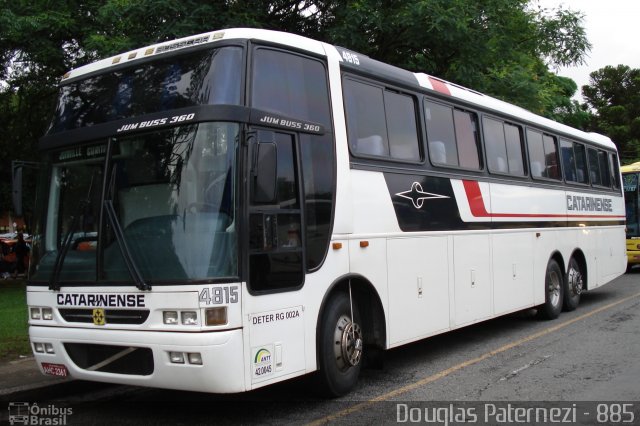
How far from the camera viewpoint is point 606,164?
569 inches

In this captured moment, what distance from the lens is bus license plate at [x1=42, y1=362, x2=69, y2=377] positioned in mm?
5562

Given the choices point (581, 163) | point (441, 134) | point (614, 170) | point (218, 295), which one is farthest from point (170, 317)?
point (614, 170)

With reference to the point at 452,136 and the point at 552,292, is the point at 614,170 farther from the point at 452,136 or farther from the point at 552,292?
the point at 452,136

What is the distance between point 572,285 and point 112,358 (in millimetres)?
9486

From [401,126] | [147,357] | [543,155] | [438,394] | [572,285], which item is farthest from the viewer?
[572,285]

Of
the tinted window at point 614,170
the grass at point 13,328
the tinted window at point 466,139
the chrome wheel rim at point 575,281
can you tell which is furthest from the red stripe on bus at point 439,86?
the tinted window at point 614,170

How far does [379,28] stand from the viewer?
34.6ft

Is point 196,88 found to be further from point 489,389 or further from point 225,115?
point 489,389

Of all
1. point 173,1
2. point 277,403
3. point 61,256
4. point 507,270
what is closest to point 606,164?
point 507,270

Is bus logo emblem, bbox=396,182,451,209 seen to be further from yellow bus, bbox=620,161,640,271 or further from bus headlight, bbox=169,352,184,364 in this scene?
yellow bus, bbox=620,161,640,271

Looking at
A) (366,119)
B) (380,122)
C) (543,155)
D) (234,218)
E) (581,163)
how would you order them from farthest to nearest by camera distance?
(581,163) < (543,155) < (380,122) < (366,119) < (234,218)

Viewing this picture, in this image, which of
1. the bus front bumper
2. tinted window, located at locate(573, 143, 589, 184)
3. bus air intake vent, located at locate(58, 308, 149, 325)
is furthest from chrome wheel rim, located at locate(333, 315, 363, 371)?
tinted window, located at locate(573, 143, 589, 184)

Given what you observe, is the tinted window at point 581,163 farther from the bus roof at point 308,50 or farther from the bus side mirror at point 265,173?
the bus side mirror at point 265,173

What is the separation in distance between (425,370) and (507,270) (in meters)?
2.80
